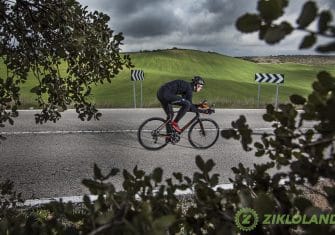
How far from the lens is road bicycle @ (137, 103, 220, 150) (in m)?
9.85

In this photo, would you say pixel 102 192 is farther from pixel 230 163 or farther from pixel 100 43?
pixel 230 163

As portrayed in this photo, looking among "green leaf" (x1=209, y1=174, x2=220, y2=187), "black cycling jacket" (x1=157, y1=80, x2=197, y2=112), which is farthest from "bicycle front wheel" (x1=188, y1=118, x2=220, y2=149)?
"green leaf" (x1=209, y1=174, x2=220, y2=187)

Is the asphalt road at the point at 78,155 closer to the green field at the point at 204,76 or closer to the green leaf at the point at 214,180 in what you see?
the green leaf at the point at 214,180

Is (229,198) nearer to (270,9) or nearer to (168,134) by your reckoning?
(270,9)

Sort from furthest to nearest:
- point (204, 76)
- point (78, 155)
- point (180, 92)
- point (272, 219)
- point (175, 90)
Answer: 1. point (204, 76)
2. point (180, 92)
3. point (175, 90)
4. point (78, 155)
5. point (272, 219)

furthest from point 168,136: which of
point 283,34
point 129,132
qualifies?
point 283,34

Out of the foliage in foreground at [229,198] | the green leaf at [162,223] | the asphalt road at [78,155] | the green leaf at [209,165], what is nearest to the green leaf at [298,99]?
the foliage in foreground at [229,198]

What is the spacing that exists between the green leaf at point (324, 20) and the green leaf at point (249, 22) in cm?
15

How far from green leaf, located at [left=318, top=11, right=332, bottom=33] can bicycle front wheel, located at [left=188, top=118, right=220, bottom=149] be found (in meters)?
9.05

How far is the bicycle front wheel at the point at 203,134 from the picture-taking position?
32.8 feet

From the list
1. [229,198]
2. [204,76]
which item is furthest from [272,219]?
[204,76]

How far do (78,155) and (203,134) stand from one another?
3011 mm

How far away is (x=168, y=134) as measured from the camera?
32.6 ft

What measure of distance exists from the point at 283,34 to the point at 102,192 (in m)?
0.74
